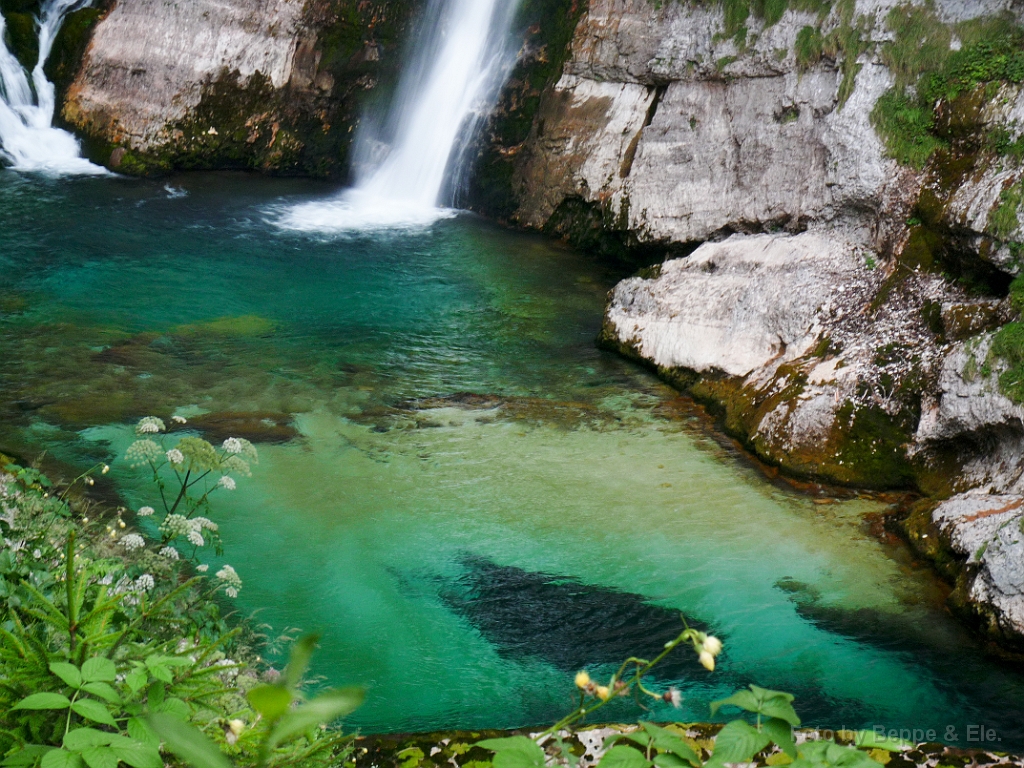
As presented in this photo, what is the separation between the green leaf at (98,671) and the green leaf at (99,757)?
18 centimetres

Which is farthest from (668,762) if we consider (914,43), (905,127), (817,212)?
(914,43)

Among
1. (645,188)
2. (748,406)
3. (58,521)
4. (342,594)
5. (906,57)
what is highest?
(906,57)

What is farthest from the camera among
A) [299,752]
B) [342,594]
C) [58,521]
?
[342,594]

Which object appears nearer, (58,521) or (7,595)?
(7,595)

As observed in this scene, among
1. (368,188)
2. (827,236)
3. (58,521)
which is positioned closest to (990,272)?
(827,236)

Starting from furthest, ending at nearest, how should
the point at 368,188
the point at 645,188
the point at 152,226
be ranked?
the point at 368,188
the point at 152,226
the point at 645,188

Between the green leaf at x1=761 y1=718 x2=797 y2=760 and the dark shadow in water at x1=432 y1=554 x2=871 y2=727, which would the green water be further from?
the green leaf at x1=761 y1=718 x2=797 y2=760

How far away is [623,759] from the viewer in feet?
5.73

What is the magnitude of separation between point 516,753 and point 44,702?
0.93 metres

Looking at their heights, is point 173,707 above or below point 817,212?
below

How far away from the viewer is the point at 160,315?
9008 mm

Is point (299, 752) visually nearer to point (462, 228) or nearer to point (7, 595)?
point (7, 595)

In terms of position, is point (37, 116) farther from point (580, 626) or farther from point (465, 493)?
point (580, 626)

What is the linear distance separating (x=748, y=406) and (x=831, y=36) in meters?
3.78
